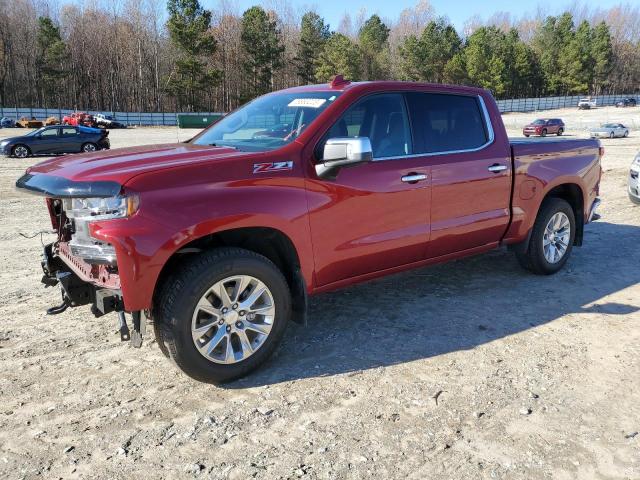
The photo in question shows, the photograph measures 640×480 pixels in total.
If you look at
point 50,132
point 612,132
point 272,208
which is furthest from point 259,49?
point 272,208

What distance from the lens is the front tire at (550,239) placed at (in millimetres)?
5492

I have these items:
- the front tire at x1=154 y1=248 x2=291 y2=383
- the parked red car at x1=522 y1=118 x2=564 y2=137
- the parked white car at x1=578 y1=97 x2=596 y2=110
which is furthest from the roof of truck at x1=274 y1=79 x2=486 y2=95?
the parked white car at x1=578 y1=97 x2=596 y2=110

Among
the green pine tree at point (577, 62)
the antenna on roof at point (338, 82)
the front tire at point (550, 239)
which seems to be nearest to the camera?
the antenna on roof at point (338, 82)

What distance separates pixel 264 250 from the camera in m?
3.86

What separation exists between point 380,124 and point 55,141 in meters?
21.3

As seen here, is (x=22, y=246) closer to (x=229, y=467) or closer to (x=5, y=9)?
(x=229, y=467)

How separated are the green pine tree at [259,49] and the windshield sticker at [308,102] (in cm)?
6806

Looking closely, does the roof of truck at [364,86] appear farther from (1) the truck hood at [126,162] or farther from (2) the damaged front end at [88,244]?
(2) the damaged front end at [88,244]

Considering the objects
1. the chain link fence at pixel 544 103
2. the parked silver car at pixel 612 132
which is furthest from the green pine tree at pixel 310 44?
the parked silver car at pixel 612 132

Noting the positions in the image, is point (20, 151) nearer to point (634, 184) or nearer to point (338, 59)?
point (634, 184)

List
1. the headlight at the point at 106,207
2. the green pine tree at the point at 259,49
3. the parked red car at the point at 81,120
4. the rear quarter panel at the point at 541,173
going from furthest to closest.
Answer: the green pine tree at the point at 259,49, the parked red car at the point at 81,120, the rear quarter panel at the point at 541,173, the headlight at the point at 106,207

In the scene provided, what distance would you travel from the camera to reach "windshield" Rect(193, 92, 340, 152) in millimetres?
3945

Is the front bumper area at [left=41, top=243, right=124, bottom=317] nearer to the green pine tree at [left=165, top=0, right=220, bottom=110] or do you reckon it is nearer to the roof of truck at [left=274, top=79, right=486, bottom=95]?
the roof of truck at [left=274, top=79, right=486, bottom=95]

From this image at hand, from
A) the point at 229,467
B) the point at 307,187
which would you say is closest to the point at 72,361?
the point at 229,467
